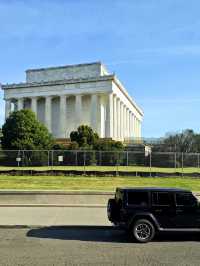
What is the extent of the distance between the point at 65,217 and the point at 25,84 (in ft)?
375

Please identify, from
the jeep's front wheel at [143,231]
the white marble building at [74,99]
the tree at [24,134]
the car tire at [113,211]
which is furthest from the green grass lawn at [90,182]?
the white marble building at [74,99]

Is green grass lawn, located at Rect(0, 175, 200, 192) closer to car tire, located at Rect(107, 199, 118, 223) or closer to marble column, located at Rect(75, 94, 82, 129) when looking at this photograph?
car tire, located at Rect(107, 199, 118, 223)

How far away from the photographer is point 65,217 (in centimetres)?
1775

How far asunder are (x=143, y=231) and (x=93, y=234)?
210cm

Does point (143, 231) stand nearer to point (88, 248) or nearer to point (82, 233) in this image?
point (88, 248)

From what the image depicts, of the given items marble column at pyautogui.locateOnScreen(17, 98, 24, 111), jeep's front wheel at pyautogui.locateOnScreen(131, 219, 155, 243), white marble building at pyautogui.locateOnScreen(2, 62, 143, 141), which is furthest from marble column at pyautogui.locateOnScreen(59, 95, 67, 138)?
jeep's front wheel at pyautogui.locateOnScreen(131, 219, 155, 243)

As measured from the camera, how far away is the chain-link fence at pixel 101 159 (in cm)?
4672

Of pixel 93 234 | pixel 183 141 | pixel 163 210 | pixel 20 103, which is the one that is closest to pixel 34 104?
pixel 20 103

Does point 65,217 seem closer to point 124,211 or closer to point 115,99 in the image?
point 124,211

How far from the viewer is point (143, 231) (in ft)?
42.1

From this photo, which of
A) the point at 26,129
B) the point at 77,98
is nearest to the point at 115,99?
the point at 77,98

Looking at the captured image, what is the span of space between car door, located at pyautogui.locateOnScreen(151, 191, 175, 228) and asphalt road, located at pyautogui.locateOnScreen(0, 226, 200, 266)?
1.74ft

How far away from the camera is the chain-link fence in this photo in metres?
46.7

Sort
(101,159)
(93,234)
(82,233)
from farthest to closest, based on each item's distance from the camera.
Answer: (101,159) < (82,233) < (93,234)
